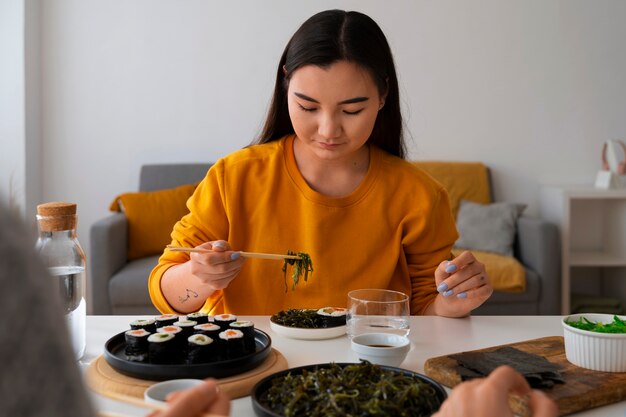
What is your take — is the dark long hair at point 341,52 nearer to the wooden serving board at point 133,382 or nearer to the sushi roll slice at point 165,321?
the sushi roll slice at point 165,321

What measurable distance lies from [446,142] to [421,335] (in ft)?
10.7

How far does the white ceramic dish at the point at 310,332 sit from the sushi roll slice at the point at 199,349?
0.23 meters

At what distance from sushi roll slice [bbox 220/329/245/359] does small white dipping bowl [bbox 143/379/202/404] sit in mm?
179

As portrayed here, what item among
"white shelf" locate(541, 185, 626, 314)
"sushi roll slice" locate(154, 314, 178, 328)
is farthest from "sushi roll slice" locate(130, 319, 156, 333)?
"white shelf" locate(541, 185, 626, 314)

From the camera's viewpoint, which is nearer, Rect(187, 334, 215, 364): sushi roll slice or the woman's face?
Rect(187, 334, 215, 364): sushi roll slice

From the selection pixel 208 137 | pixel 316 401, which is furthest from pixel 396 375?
pixel 208 137

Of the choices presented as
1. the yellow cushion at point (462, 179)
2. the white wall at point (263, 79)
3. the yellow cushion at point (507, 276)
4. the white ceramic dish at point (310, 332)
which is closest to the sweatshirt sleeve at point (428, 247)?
the white ceramic dish at point (310, 332)

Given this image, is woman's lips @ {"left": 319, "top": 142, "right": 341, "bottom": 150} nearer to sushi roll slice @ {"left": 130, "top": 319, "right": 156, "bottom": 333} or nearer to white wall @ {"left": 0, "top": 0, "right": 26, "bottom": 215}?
sushi roll slice @ {"left": 130, "top": 319, "right": 156, "bottom": 333}

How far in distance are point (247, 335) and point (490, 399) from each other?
554 mm

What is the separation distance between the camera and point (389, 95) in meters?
1.74

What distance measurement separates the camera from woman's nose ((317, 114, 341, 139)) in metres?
1.52

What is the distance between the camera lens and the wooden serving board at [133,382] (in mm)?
973

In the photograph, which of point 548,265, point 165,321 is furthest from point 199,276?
point 548,265

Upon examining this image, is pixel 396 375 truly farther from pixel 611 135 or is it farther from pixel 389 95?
pixel 611 135
